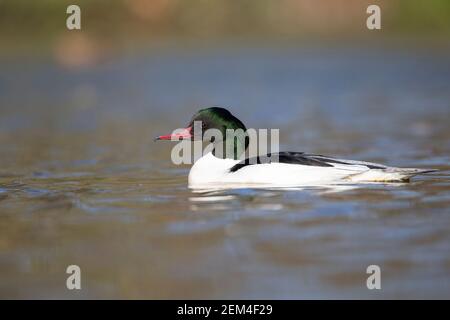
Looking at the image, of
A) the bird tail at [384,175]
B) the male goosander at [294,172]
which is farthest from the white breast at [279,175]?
the bird tail at [384,175]

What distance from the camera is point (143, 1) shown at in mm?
34031

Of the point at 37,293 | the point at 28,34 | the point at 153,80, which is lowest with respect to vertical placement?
the point at 37,293

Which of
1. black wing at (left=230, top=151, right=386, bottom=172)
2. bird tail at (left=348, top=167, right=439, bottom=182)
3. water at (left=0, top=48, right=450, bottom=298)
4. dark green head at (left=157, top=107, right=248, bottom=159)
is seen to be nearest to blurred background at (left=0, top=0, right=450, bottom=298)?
water at (left=0, top=48, right=450, bottom=298)

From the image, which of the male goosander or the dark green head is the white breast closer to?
the male goosander

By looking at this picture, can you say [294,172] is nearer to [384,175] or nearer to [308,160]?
[308,160]

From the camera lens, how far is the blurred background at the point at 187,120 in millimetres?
6547

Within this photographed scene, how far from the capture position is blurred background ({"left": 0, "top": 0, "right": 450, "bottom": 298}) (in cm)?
655

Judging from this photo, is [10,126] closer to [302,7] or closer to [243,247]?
[243,247]

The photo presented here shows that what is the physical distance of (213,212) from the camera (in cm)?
842

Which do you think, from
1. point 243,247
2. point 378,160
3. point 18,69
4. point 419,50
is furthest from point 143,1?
point 243,247

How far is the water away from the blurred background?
0.02m

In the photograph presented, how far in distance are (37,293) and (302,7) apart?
30.4 m

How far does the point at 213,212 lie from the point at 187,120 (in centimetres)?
1015

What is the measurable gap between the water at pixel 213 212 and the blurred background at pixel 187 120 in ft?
0.08
